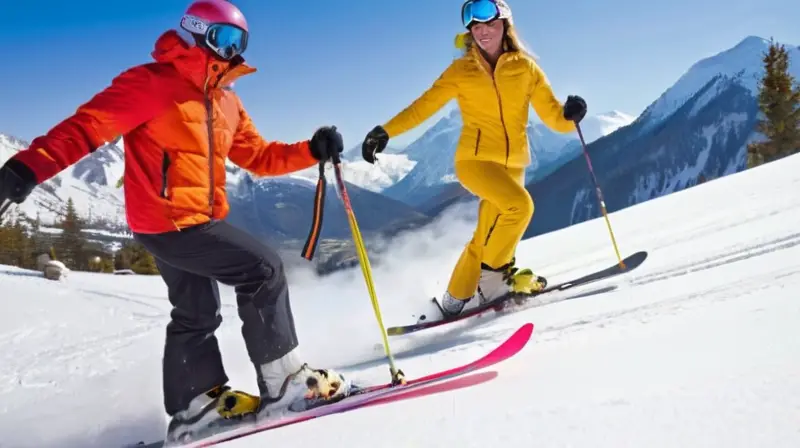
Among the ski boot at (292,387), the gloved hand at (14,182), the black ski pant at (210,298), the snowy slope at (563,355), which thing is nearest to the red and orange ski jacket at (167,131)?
the black ski pant at (210,298)

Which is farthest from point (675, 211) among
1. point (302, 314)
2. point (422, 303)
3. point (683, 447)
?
point (683, 447)

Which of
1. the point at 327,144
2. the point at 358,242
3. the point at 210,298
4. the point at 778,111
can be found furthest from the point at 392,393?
the point at 778,111

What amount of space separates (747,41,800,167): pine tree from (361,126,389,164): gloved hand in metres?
38.2

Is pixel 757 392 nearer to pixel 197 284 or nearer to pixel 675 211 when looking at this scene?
pixel 197 284

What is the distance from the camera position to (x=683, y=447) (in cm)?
129

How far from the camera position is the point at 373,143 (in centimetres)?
444

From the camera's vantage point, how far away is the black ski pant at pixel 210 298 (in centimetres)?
276

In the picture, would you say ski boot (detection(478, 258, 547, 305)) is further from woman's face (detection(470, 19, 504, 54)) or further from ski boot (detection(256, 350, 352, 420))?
ski boot (detection(256, 350, 352, 420))

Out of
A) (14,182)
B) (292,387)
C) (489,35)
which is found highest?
(489,35)

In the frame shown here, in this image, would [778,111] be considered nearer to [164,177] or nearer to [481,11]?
[481,11]

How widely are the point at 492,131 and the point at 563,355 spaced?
104 inches

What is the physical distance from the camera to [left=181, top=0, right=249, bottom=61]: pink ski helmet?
2.77 metres

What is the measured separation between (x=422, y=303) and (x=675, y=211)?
15.8ft

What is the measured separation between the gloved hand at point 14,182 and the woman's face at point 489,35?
11.3 ft
